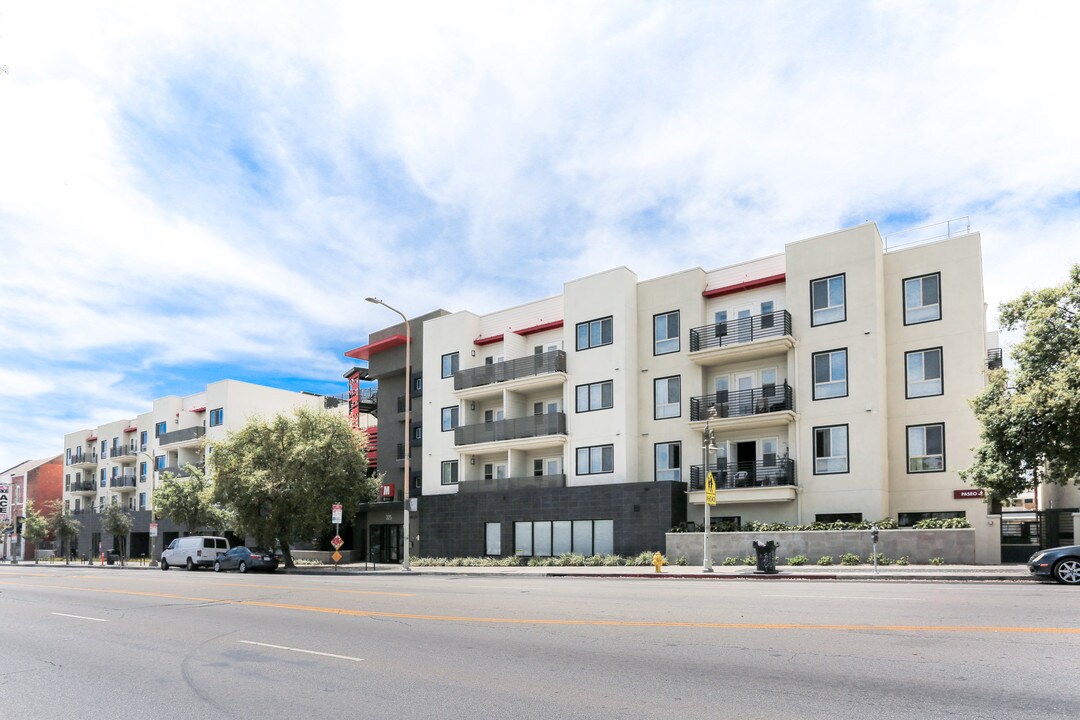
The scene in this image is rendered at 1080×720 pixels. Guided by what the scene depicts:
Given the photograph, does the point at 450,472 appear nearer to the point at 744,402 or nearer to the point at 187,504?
the point at 744,402

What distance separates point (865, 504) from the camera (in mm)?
31156

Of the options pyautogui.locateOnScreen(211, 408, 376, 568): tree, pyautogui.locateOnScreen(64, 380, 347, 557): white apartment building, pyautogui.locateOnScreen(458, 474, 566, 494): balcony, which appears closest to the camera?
pyautogui.locateOnScreen(458, 474, 566, 494): balcony

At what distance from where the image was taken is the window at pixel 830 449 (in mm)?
32188

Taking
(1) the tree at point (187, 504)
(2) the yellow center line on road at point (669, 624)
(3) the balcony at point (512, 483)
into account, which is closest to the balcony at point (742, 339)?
(3) the balcony at point (512, 483)

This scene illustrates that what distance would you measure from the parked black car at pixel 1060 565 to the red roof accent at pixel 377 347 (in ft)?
116

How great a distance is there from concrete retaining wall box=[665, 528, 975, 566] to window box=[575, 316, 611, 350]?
1000 cm

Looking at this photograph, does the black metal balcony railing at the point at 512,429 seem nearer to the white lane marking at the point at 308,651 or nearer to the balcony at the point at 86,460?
the white lane marking at the point at 308,651

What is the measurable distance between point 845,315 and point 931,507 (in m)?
7.81

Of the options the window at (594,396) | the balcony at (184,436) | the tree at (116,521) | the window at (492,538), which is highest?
the window at (594,396)

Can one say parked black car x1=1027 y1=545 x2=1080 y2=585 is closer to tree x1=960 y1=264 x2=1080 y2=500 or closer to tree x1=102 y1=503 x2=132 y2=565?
tree x1=960 y1=264 x2=1080 y2=500

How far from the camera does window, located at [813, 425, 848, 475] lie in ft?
106

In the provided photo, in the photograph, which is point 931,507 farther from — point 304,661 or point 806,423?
point 304,661

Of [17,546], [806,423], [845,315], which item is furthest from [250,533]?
[17,546]

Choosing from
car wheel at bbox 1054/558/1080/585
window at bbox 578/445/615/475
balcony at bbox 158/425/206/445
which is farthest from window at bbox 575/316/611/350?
balcony at bbox 158/425/206/445
